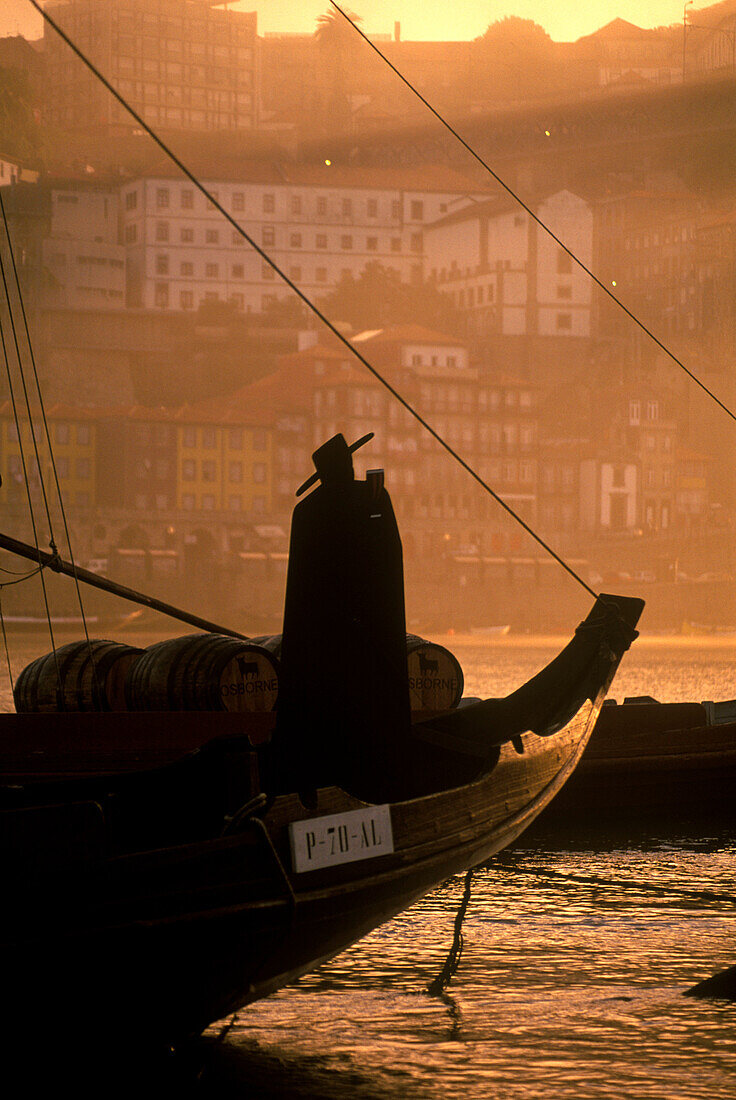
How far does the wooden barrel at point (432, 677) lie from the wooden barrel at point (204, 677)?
1.58 meters

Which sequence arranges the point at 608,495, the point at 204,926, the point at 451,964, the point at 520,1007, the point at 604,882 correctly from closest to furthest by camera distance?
1. the point at 204,926
2. the point at 520,1007
3. the point at 451,964
4. the point at 604,882
5. the point at 608,495

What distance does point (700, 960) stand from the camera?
973cm

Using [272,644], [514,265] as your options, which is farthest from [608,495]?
[272,644]

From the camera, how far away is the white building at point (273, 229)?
139m

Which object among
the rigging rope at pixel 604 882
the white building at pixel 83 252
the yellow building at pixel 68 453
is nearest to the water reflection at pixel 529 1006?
the rigging rope at pixel 604 882

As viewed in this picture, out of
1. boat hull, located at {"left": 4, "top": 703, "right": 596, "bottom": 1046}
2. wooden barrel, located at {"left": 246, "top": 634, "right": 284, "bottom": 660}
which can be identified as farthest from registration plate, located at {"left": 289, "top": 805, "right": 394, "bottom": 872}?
wooden barrel, located at {"left": 246, "top": 634, "right": 284, "bottom": 660}

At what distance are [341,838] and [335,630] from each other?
1.24 m

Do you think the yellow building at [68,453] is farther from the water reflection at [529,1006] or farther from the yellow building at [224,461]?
the water reflection at [529,1006]

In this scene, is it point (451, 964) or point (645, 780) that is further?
point (645, 780)

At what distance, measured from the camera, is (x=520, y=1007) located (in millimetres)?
8328

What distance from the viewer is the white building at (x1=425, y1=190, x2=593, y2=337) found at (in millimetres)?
143250

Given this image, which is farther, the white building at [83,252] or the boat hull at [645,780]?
the white building at [83,252]

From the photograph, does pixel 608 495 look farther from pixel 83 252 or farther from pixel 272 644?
pixel 272 644

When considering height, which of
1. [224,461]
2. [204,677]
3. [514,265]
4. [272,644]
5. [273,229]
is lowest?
[204,677]
